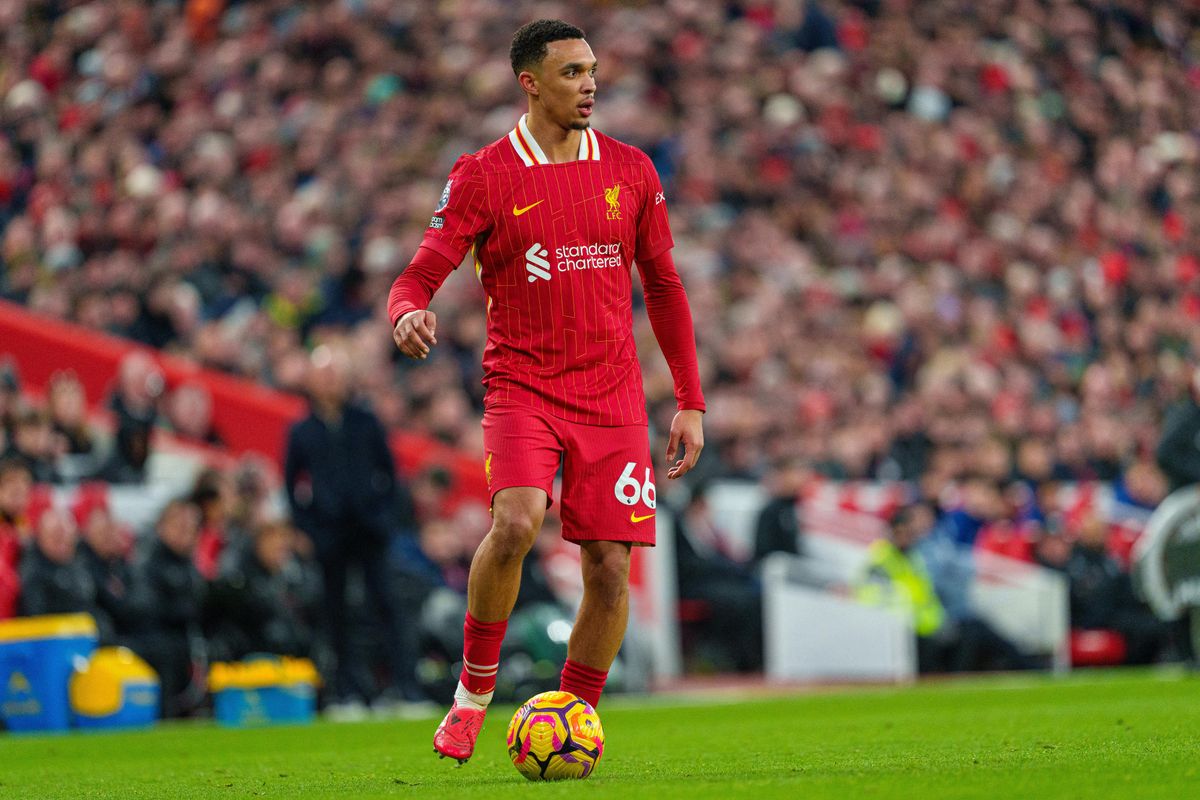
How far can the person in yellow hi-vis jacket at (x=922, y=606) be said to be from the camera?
1591cm

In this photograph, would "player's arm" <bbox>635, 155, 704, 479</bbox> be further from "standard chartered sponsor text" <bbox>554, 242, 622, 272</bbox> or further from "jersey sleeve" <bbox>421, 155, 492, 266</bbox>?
"jersey sleeve" <bbox>421, 155, 492, 266</bbox>

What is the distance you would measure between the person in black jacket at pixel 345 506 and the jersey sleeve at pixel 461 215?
5933 millimetres

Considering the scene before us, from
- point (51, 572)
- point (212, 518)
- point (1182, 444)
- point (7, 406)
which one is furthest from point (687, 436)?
point (7, 406)

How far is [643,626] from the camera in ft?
47.9

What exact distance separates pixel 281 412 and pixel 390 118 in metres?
5.70

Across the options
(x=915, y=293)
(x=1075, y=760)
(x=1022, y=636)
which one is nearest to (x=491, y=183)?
(x=1075, y=760)

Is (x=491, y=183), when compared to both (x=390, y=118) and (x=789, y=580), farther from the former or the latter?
(x=390, y=118)

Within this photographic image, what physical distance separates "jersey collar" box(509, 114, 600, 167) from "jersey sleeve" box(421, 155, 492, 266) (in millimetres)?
176

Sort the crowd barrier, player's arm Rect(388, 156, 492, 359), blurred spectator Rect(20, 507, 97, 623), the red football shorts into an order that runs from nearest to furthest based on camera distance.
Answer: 1. the red football shorts
2. player's arm Rect(388, 156, 492, 359)
3. blurred spectator Rect(20, 507, 97, 623)
4. the crowd barrier

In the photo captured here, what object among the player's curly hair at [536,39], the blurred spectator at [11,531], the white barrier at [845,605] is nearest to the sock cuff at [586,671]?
the player's curly hair at [536,39]

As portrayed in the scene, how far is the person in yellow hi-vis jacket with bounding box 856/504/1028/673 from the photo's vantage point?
15.9m

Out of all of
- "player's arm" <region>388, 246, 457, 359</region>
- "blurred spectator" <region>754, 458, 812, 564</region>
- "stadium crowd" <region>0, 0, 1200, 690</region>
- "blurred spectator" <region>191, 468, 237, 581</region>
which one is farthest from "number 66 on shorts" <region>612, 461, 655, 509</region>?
"blurred spectator" <region>754, 458, 812, 564</region>

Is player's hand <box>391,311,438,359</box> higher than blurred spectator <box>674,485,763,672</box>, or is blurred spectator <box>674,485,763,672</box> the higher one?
player's hand <box>391,311,438,359</box>

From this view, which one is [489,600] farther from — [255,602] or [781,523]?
[781,523]
